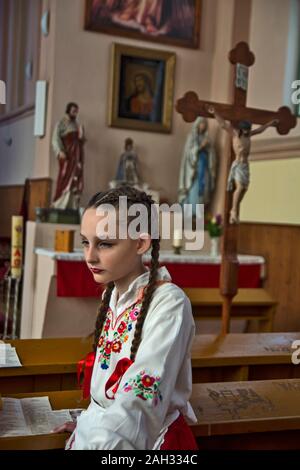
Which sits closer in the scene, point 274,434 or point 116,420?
point 116,420

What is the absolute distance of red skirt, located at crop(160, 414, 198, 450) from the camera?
1.58 meters

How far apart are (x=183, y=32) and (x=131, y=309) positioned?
686 centimetres

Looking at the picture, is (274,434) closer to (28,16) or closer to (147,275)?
(147,275)

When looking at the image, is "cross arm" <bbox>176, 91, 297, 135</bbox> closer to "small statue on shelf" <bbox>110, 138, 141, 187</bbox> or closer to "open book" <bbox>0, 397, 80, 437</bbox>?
"open book" <bbox>0, 397, 80, 437</bbox>

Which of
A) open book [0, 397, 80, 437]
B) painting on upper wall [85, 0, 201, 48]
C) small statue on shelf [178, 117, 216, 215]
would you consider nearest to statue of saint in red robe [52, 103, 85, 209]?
painting on upper wall [85, 0, 201, 48]

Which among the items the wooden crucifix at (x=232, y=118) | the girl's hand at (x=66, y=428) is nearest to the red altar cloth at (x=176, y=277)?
the wooden crucifix at (x=232, y=118)

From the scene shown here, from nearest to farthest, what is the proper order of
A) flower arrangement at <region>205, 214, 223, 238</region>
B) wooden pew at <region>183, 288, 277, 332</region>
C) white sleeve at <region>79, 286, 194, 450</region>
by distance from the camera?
1. white sleeve at <region>79, 286, 194, 450</region>
2. wooden pew at <region>183, 288, 277, 332</region>
3. flower arrangement at <region>205, 214, 223, 238</region>

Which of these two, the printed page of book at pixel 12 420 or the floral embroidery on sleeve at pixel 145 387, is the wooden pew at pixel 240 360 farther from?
the floral embroidery on sleeve at pixel 145 387

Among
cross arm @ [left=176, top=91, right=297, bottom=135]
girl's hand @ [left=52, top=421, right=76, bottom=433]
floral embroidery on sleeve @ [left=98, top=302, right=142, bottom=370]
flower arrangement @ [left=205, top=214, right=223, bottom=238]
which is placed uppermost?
cross arm @ [left=176, top=91, right=297, bottom=135]

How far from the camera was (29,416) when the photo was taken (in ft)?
6.05

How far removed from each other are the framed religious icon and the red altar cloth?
91.8 inches

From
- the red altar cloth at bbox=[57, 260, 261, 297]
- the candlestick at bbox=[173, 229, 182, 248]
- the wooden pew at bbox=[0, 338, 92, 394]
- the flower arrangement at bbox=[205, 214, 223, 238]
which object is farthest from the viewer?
the flower arrangement at bbox=[205, 214, 223, 238]

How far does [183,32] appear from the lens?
7898mm
